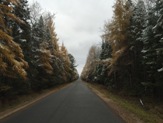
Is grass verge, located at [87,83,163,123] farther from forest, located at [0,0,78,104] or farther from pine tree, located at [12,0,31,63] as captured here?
pine tree, located at [12,0,31,63]

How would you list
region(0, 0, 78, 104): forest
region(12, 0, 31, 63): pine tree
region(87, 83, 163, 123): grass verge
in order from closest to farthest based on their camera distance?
1. region(87, 83, 163, 123): grass verge
2. region(0, 0, 78, 104): forest
3. region(12, 0, 31, 63): pine tree

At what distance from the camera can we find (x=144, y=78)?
2973 centimetres

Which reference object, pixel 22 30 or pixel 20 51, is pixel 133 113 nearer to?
pixel 20 51

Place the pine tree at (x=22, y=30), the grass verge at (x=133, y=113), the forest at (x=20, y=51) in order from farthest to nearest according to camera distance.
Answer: the pine tree at (x=22, y=30) → the forest at (x=20, y=51) → the grass verge at (x=133, y=113)

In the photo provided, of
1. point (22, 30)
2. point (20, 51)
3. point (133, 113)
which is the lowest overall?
point (133, 113)

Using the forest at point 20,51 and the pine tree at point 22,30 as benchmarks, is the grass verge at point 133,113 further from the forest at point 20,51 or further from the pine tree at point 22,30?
the pine tree at point 22,30

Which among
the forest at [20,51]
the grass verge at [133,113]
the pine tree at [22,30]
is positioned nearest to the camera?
the grass verge at [133,113]

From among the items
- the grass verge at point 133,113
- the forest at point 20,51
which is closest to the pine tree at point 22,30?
the forest at point 20,51

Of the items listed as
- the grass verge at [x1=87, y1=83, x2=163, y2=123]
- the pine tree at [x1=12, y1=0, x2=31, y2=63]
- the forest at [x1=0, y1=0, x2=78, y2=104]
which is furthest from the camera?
the pine tree at [x1=12, y1=0, x2=31, y2=63]

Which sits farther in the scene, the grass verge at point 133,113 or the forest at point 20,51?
the forest at point 20,51

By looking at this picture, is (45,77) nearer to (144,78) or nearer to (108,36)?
(108,36)

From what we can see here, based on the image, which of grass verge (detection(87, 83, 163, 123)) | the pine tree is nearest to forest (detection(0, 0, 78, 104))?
the pine tree

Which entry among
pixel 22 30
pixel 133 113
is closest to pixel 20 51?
pixel 133 113

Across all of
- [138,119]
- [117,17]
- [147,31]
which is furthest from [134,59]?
[138,119]
